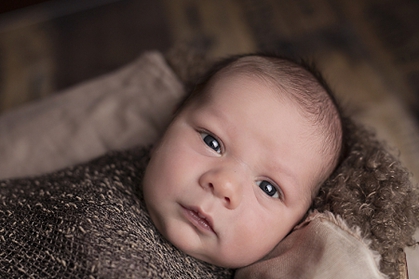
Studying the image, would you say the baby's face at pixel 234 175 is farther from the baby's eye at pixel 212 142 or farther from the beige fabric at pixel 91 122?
the beige fabric at pixel 91 122

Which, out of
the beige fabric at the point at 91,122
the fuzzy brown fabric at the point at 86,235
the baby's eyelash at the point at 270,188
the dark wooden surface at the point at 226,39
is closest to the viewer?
the fuzzy brown fabric at the point at 86,235

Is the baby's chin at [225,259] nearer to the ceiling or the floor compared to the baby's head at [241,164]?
nearer to the floor

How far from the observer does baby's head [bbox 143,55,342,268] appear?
85cm

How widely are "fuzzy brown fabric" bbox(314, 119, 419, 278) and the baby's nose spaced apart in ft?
0.69

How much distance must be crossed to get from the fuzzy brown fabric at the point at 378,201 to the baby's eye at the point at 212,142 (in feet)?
0.78

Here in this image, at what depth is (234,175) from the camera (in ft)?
2.79

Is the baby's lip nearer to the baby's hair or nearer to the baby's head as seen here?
the baby's head

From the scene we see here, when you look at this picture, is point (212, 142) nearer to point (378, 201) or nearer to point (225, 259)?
point (225, 259)

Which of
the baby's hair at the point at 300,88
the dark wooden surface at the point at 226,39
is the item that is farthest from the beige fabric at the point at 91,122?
the dark wooden surface at the point at 226,39

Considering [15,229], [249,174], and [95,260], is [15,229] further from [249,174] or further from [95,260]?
[249,174]

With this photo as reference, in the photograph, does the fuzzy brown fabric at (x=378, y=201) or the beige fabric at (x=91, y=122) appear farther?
the beige fabric at (x=91, y=122)

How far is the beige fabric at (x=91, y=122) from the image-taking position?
1358mm

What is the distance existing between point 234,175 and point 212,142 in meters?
0.09

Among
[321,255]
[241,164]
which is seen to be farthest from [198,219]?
[321,255]
